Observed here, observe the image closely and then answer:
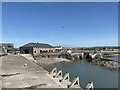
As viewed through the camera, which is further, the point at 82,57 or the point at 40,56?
the point at 82,57

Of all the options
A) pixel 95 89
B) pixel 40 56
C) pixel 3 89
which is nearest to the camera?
pixel 3 89

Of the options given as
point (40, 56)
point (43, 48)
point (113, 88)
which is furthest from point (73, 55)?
point (113, 88)

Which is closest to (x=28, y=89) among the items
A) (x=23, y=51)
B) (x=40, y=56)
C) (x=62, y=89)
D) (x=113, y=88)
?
(x=62, y=89)

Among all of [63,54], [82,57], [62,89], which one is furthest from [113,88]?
[82,57]

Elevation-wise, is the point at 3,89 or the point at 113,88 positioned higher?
the point at 3,89

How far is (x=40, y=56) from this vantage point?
42875 millimetres

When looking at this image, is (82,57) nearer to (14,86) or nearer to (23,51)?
(23,51)

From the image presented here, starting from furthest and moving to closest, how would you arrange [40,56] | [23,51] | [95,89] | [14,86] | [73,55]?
1. [73,55]
2. [23,51]
3. [40,56]
4. [95,89]
5. [14,86]

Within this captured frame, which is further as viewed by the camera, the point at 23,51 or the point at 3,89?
the point at 23,51

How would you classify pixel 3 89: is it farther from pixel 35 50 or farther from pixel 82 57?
pixel 82 57

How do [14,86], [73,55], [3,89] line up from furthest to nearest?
[73,55]
[14,86]
[3,89]

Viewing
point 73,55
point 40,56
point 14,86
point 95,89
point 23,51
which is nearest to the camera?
point 14,86

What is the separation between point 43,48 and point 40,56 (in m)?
6.71

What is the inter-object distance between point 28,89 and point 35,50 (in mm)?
37250
